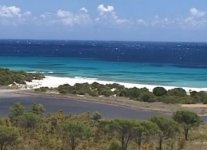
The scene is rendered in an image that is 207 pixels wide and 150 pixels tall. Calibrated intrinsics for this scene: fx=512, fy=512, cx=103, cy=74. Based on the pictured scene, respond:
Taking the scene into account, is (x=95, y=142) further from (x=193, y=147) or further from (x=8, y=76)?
(x=8, y=76)

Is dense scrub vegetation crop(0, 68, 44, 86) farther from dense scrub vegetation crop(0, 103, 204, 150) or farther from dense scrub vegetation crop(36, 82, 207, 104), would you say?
dense scrub vegetation crop(0, 103, 204, 150)

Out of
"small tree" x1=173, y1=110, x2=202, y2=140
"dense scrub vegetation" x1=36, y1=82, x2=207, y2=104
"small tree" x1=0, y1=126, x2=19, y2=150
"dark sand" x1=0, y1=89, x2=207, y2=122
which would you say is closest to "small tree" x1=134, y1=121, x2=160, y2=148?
"small tree" x1=173, y1=110, x2=202, y2=140

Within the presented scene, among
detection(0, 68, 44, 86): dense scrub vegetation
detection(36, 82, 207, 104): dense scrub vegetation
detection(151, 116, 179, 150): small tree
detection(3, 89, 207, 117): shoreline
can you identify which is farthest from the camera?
detection(0, 68, 44, 86): dense scrub vegetation

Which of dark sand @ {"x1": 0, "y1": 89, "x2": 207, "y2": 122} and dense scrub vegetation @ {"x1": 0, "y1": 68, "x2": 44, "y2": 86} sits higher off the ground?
dense scrub vegetation @ {"x1": 0, "y1": 68, "x2": 44, "y2": 86}

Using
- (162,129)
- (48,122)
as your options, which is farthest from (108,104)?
(162,129)

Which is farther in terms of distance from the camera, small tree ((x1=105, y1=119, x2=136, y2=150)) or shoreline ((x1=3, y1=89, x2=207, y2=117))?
shoreline ((x1=3, y1=89, x2=207, y2=117))

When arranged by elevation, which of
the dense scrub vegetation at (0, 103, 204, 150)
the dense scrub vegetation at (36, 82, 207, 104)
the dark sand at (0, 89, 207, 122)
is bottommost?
the dark sand at (0, 89, 207, 122)

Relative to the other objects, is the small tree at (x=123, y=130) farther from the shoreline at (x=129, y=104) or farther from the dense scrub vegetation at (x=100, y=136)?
the shoreline at (x=129, y=104)

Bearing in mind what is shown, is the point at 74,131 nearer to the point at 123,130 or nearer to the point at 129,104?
the point at 123,130

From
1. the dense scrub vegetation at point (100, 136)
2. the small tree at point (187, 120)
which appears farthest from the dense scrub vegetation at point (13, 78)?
the dense scrub vegetation at point (100, 136)

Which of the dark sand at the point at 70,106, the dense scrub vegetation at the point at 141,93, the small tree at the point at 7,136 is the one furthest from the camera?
the dense scrub vegetation at the point at 141,93
